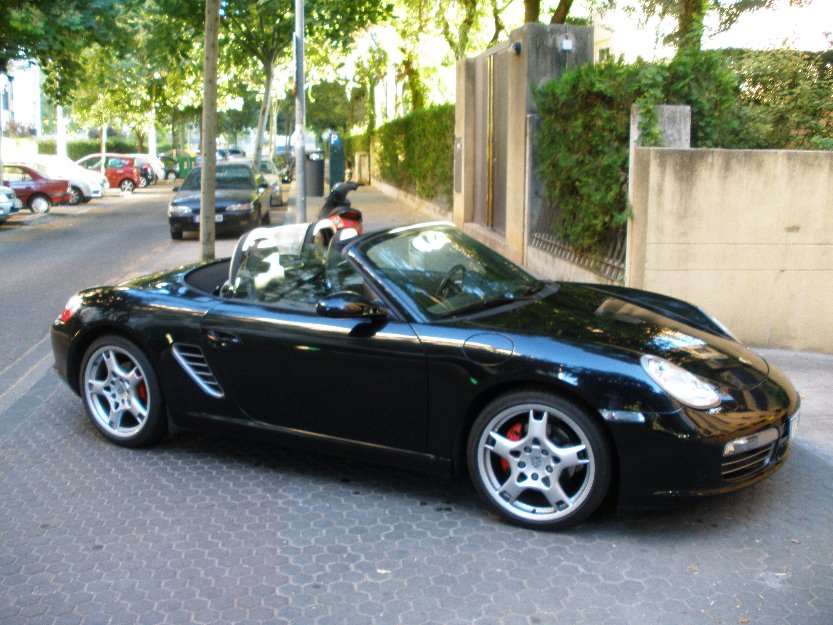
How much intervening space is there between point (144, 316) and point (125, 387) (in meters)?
0.47

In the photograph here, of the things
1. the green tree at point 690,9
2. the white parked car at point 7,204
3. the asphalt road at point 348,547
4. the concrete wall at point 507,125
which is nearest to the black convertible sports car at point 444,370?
the asphalt road at point 348,547

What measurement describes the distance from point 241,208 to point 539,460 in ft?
53.9

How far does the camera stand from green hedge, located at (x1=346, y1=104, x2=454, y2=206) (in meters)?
20.8

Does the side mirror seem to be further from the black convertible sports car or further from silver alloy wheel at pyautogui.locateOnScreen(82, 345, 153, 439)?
silver alloy wheel at pyautogui.locateOnScreen(82, 345, 153, 439)

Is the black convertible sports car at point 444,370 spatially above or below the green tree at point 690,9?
below

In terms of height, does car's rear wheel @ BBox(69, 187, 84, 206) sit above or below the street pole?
below

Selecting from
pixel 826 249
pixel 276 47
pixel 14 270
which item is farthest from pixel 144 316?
pixel 276 47

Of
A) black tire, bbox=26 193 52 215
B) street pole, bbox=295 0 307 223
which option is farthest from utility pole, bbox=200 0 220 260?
black tire, bbox=26 193 52 215

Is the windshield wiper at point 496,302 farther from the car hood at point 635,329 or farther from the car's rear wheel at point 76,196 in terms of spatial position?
the car's rear wheel at point 76,196

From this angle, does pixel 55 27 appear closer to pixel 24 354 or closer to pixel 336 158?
pixel 336 158

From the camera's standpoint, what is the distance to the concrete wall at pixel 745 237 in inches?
310

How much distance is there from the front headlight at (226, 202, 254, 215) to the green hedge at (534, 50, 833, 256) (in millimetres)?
10460

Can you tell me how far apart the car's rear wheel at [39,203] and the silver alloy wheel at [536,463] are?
2592cm

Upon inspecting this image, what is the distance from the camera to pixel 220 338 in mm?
5039
